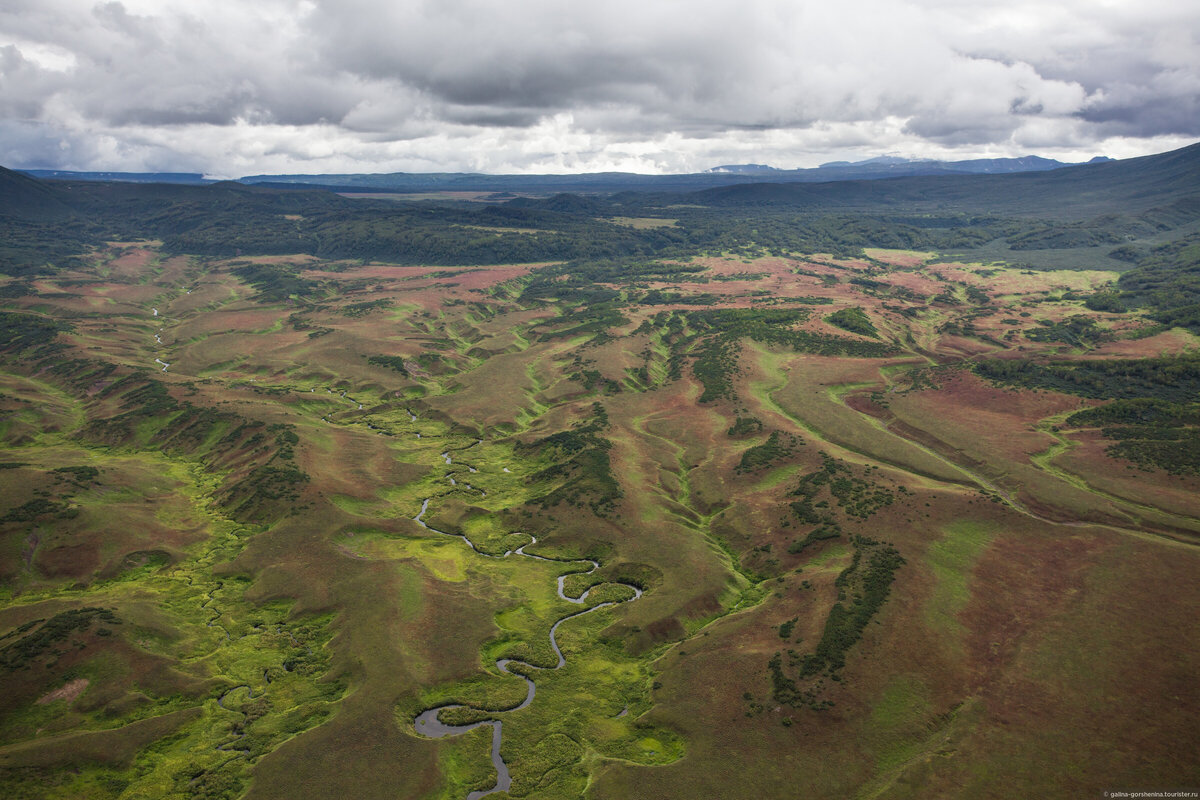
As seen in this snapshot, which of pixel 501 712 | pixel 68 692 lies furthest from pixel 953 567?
pixel 68 692

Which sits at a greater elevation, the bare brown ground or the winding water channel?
the bare brown ground

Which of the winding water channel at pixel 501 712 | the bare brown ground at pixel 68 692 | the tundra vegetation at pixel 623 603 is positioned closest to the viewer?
the tundra vegetation at pixel 623 603

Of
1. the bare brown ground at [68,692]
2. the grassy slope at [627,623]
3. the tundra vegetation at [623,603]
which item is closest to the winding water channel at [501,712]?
the tundra vegetation at [623,603]

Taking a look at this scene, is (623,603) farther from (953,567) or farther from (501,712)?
(953,567)

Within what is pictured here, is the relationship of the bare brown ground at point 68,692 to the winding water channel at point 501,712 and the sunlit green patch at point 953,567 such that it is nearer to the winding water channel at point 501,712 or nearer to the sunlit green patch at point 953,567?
the winding water channel at point 501,712

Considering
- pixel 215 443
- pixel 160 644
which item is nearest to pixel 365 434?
pixel 215 443

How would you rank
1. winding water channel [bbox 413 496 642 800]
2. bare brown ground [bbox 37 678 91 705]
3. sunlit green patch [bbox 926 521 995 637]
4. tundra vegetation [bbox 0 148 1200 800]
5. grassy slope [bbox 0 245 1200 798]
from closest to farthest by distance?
grassy slope [bbox 0 245 1200 798], tundra vegetation [bbox 0 148 1200 800], winding water channel [bbox 413 496 642 800], bare brown ground [bbox 37 678 91 705], sunlit green patch [bbox 926 521 995 637]

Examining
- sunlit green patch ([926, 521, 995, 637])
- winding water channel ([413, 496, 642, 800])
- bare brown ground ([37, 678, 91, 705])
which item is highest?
sunlit green patch ([926, 521, 995, 637])

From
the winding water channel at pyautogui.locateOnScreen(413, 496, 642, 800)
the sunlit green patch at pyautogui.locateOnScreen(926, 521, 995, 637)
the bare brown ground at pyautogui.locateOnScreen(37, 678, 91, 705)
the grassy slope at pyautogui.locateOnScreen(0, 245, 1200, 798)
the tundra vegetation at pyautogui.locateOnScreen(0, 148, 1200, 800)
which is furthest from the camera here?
the sunlit green patch at pyautogui.locateOnScreen(926, 521, 995, 637)

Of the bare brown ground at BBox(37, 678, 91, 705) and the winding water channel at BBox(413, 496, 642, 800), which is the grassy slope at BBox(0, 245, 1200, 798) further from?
the winding water channel at BBox(413, 496, 642, 800)

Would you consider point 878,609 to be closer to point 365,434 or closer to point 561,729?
point 561,729

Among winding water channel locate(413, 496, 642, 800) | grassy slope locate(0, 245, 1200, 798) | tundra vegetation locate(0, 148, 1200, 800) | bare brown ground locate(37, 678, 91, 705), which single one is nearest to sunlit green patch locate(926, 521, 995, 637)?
grassy slope locate(0, 245, 1200, 798)

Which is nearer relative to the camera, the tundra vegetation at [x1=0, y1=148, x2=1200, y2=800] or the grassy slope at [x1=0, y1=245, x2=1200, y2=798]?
the grassy slope at [x1=0, y1=245, x2=1200, y2=798]
